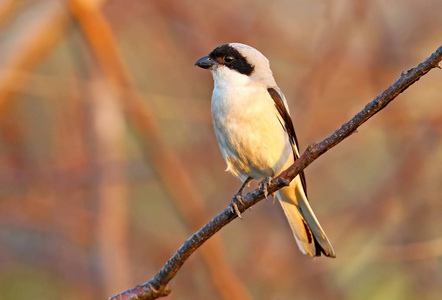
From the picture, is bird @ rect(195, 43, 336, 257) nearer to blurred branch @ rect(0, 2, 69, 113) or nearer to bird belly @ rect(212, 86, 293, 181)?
bird belly @ rect(212, 86, 293, 181)

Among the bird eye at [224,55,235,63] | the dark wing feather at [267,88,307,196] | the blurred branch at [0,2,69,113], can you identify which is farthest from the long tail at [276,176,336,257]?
the blurred branch at [0,2,69,113]

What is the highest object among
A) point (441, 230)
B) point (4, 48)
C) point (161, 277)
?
point (4, 48)

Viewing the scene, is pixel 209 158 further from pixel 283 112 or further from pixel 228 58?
pixel 283 112

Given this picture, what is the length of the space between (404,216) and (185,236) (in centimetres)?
177

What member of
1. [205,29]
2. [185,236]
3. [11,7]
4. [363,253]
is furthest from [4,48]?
[363,253]

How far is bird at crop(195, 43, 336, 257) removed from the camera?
11.3ft

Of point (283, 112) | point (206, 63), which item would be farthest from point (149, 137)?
point (283, 112)

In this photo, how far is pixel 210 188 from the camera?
20.0 ft

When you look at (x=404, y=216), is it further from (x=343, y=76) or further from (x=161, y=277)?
(x=161, y=277)

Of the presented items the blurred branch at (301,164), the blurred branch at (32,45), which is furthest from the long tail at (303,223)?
the blurred branch at (32,45)

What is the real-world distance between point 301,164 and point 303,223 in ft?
5.14

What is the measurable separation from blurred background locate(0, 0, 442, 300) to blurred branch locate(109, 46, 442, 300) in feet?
7.94

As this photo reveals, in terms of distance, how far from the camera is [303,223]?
3715 millimetres

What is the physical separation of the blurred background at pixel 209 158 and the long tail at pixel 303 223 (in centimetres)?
100
